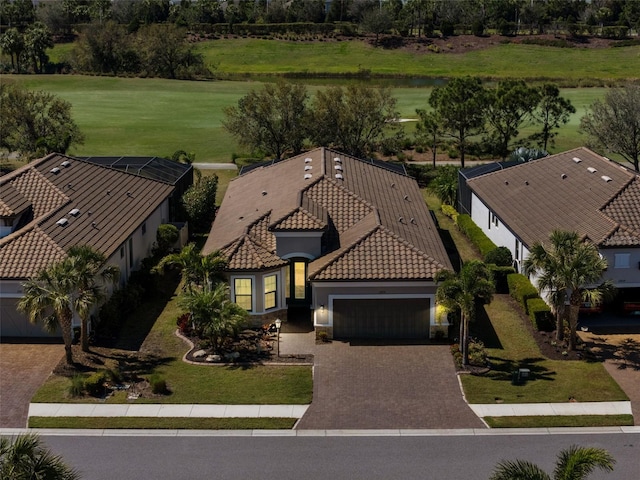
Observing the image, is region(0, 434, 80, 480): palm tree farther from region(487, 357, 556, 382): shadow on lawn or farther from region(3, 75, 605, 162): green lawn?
region(3, 75, 605, 162): green lawn

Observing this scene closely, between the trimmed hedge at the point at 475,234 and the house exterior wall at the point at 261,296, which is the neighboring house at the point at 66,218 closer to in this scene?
the house exterior wall at the point at 261,296

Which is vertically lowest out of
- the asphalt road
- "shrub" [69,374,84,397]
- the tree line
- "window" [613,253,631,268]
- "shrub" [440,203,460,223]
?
the asphalt road

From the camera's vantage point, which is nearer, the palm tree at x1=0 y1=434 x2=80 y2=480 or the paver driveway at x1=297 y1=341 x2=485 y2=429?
the palm tree at x1=0 y1=434 x2=80 y2=480

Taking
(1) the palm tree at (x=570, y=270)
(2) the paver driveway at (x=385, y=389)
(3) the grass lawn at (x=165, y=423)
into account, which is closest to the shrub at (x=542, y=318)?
(1) the palm tree at (x=570, y=270)

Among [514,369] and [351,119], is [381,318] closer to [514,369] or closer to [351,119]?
[514,369]

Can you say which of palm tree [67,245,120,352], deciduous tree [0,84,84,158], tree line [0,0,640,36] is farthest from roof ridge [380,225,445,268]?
tree line [0,0,640,36]

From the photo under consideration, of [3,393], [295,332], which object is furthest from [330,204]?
[3,393]

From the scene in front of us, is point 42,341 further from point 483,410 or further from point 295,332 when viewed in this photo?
point 483,410
